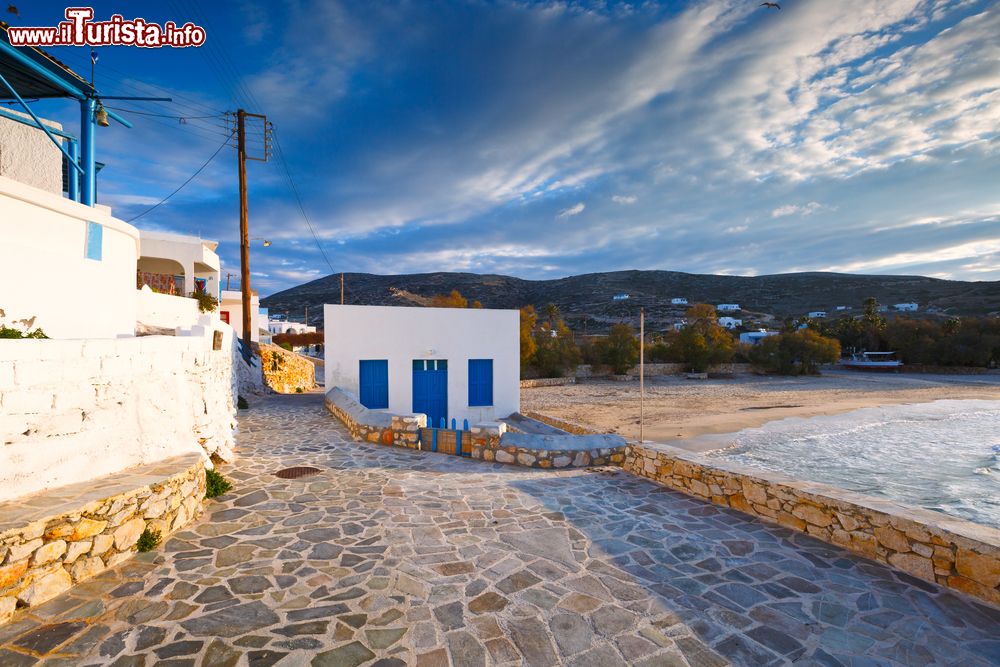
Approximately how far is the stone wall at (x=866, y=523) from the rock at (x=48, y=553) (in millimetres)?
7252

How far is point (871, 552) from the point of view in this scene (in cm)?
459

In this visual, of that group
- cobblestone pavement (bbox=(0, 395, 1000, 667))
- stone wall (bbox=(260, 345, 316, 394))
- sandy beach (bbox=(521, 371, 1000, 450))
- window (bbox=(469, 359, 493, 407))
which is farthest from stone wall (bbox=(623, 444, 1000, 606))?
stone wall (bbox=(260, 345, 316, 394))

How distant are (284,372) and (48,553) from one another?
21.3 meters

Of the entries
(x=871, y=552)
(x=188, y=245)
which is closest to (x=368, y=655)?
(x=871, y=552)

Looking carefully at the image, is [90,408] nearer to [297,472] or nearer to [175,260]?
[297,472]

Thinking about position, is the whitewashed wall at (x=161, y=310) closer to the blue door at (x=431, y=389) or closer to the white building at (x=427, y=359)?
the white building at (x=427, y=359)

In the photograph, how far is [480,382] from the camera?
1648 cm

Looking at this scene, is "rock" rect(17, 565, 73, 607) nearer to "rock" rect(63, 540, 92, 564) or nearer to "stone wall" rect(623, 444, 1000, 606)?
"rock" rect(63, 540, 92, 564)

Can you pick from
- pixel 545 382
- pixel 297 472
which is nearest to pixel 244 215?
pixel 297 472

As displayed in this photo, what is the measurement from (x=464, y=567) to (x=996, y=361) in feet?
220

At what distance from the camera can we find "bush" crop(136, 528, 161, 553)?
4.53 m

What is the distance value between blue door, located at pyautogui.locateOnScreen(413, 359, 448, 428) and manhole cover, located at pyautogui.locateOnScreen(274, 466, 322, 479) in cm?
806

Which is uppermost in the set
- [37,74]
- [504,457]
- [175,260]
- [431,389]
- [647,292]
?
[647,292]

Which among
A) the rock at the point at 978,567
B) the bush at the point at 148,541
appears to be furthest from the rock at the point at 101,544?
the rock at the point at 978,567
